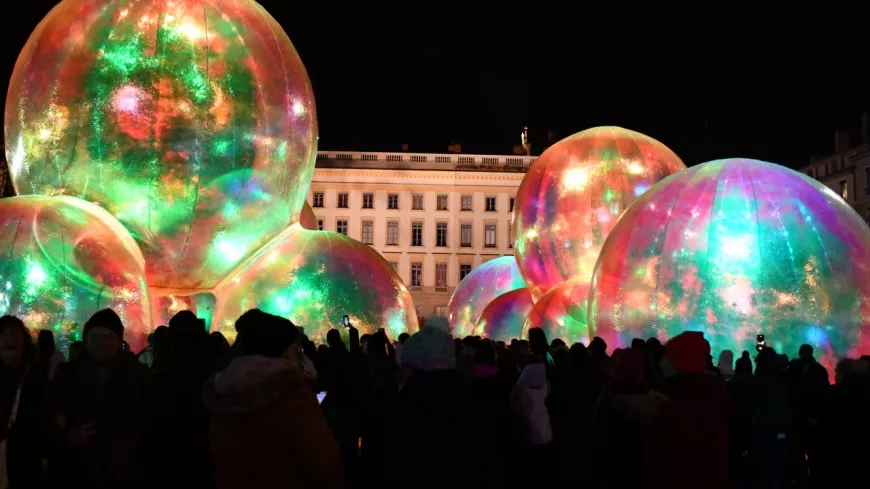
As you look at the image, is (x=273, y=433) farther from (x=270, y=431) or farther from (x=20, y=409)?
(x=20, y=409)

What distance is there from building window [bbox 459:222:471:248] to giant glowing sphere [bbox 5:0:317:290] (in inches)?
2296

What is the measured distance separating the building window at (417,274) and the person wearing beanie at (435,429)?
65.0 m

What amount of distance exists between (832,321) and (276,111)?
6.72 meters

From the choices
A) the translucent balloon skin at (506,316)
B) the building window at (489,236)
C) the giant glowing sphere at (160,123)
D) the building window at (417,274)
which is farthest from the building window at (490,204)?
the giant glowing sphere at (160,123)

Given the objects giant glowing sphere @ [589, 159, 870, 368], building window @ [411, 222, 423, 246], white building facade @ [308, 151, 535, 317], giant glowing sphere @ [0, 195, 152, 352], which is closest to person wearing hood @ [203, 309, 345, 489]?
giant glowing sphere @ [0, 195, 152, 352]

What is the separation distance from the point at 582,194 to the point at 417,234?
176 feet

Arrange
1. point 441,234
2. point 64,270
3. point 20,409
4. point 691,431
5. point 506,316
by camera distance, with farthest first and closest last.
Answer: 1. point 441,234
2. point 506,316
3. point 64,270
4. point 20,409
5. point 691,431

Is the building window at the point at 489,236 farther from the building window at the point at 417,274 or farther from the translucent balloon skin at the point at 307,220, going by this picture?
the translucent balloon skin at the point at 307,220

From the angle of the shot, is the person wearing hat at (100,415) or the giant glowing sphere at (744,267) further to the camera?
the giant glowing sphere at (744,267)

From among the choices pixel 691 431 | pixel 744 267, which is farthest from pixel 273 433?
pixel 744 267

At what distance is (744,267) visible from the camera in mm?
11133

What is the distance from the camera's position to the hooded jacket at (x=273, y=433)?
12.0 ft

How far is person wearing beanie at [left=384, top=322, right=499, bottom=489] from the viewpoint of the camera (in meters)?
3.86

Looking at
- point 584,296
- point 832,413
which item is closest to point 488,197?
point 584,296
